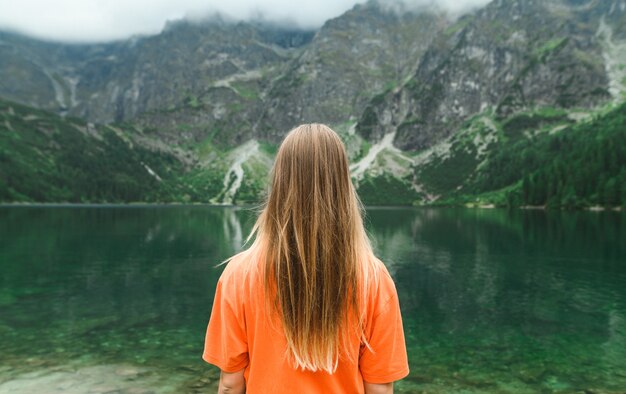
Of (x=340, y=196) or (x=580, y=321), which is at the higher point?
(x=340, y=196)

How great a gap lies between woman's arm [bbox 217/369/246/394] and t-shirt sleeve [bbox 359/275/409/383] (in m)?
1.20

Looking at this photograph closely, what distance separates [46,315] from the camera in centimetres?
2812

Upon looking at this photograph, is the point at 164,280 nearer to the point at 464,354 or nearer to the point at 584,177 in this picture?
the point at 464,354

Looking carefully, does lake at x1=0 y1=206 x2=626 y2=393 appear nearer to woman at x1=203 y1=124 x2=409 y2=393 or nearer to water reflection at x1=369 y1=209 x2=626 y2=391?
water reflection at x1=369 y1=209 x2=626 y2=391

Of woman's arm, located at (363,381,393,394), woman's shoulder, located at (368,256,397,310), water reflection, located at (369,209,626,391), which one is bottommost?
water reflection, located at (369,209,626,391)

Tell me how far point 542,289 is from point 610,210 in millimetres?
132637

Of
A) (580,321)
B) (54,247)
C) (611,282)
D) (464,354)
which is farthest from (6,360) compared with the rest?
(54,247)

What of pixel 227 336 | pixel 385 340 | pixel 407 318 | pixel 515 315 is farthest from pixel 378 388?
pixel 515 315

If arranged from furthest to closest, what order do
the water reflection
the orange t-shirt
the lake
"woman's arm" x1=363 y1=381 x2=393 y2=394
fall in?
1. the water reflection
2. the lake
3. "woman's arm" x1=363 y1=381 x2=393 y2=394
4. the orange t-shirt

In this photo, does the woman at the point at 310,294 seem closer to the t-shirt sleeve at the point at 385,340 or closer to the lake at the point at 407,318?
the t-shirt sleeve at the point at 385,340

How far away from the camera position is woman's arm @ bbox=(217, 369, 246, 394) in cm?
426

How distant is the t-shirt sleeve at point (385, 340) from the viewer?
13.4 feet

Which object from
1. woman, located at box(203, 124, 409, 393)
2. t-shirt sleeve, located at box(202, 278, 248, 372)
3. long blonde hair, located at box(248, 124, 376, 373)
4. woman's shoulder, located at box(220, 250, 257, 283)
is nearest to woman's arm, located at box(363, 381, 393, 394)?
woman, located at box(203, 124, 409, 393)

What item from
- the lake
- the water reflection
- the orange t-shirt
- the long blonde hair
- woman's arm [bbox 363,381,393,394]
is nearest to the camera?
the long blonde hair
